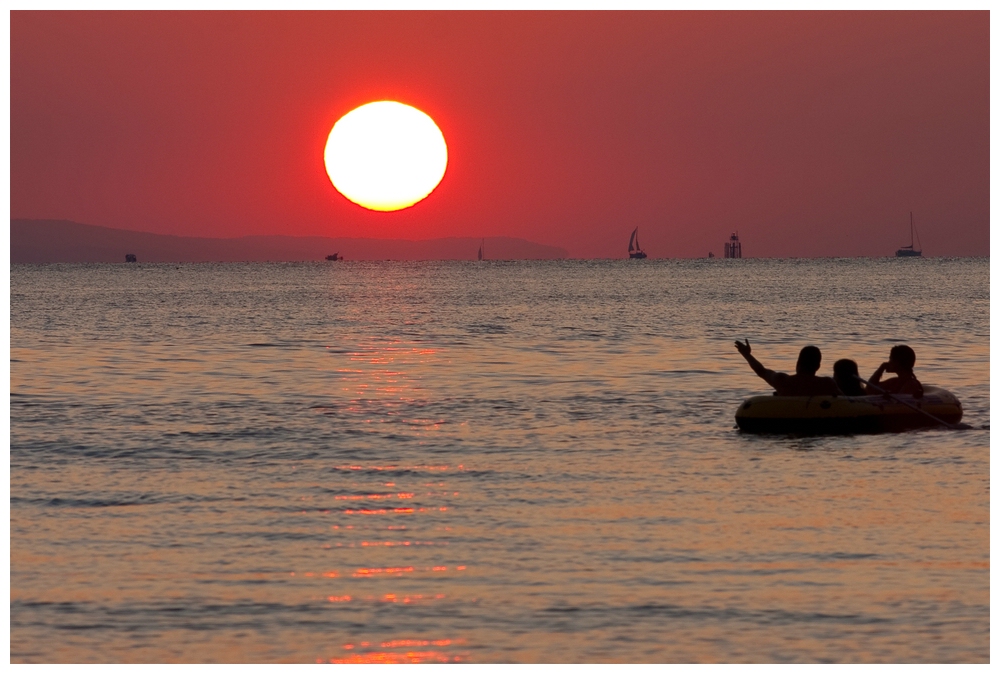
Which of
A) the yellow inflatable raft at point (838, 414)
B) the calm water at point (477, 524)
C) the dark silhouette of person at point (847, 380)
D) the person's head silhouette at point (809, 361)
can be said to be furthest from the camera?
the dark silhouette of person at point (847, 380)

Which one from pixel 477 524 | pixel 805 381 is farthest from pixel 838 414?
pixel 477 524

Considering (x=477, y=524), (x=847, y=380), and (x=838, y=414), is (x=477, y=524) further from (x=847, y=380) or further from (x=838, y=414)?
(x=847, y=380)

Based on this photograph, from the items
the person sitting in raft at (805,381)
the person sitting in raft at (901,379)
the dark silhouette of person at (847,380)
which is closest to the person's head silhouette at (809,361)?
the person sitting in raft at (805,381)

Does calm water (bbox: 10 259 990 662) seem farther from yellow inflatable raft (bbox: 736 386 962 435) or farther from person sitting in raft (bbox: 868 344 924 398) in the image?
person sitting in raft (bbox: 868 344 924 398)

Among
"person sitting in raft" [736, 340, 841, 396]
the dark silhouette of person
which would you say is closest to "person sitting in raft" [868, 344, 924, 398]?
the dark silhouette of person

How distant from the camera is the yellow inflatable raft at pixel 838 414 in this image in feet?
65.4

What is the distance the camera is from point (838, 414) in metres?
19.9

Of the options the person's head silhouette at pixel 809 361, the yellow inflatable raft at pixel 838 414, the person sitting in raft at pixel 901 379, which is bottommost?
the yellow inflatable raft at pixel 838 414

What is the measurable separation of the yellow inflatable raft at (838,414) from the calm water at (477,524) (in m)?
0.34

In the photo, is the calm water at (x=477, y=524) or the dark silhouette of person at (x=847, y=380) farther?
the dark silhouette of person at (x=847, y=380)

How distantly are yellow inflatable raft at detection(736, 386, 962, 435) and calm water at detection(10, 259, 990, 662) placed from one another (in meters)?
0.34

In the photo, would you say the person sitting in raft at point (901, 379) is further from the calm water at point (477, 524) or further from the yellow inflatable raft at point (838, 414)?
the calm water at point (477, 524)

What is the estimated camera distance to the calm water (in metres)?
9.64
